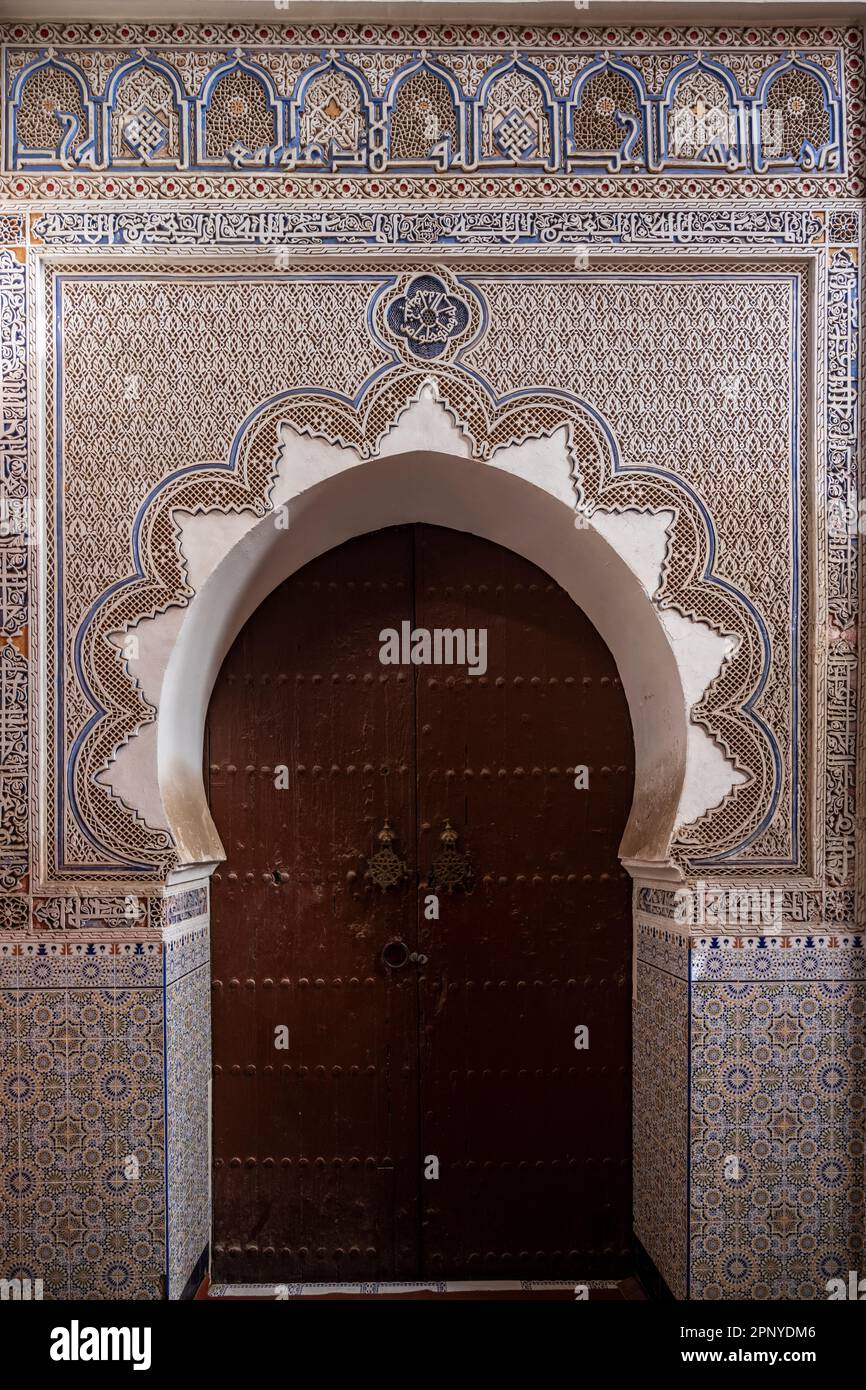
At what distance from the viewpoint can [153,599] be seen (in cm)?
268

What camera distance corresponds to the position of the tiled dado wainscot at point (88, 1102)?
2.59m

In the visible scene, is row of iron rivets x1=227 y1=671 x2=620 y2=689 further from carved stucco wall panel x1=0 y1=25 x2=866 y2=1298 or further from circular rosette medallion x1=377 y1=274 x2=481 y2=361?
circular rosette medallion x1=377 y1=274 x2=481 y2=361

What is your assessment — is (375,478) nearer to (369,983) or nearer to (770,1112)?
(369,983)

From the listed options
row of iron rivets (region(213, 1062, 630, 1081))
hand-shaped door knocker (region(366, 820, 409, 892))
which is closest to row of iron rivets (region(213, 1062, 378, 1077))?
row of iron rivets (region(213, 1062, 630, 1081))

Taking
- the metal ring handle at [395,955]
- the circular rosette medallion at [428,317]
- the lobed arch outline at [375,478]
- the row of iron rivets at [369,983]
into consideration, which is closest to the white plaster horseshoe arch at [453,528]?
the lobed arch outline at [375,478]

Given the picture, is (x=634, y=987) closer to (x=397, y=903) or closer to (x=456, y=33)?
(x=397, y=903)

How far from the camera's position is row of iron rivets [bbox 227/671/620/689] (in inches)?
120

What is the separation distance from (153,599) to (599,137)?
1.75 meters

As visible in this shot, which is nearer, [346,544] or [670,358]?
[670,358]

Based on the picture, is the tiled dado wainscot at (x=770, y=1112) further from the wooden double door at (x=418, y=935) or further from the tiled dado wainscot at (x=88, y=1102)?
the tiled dado wainscot at (x=88, y=1102)

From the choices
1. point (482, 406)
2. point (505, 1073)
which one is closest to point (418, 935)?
point (505, 1073)

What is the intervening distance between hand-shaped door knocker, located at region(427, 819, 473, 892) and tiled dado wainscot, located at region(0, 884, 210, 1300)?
2.69 feet

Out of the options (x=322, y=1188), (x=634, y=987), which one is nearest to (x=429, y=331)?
(x=634, y=987)

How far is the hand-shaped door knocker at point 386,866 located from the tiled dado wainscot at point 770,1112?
87 centimetres
